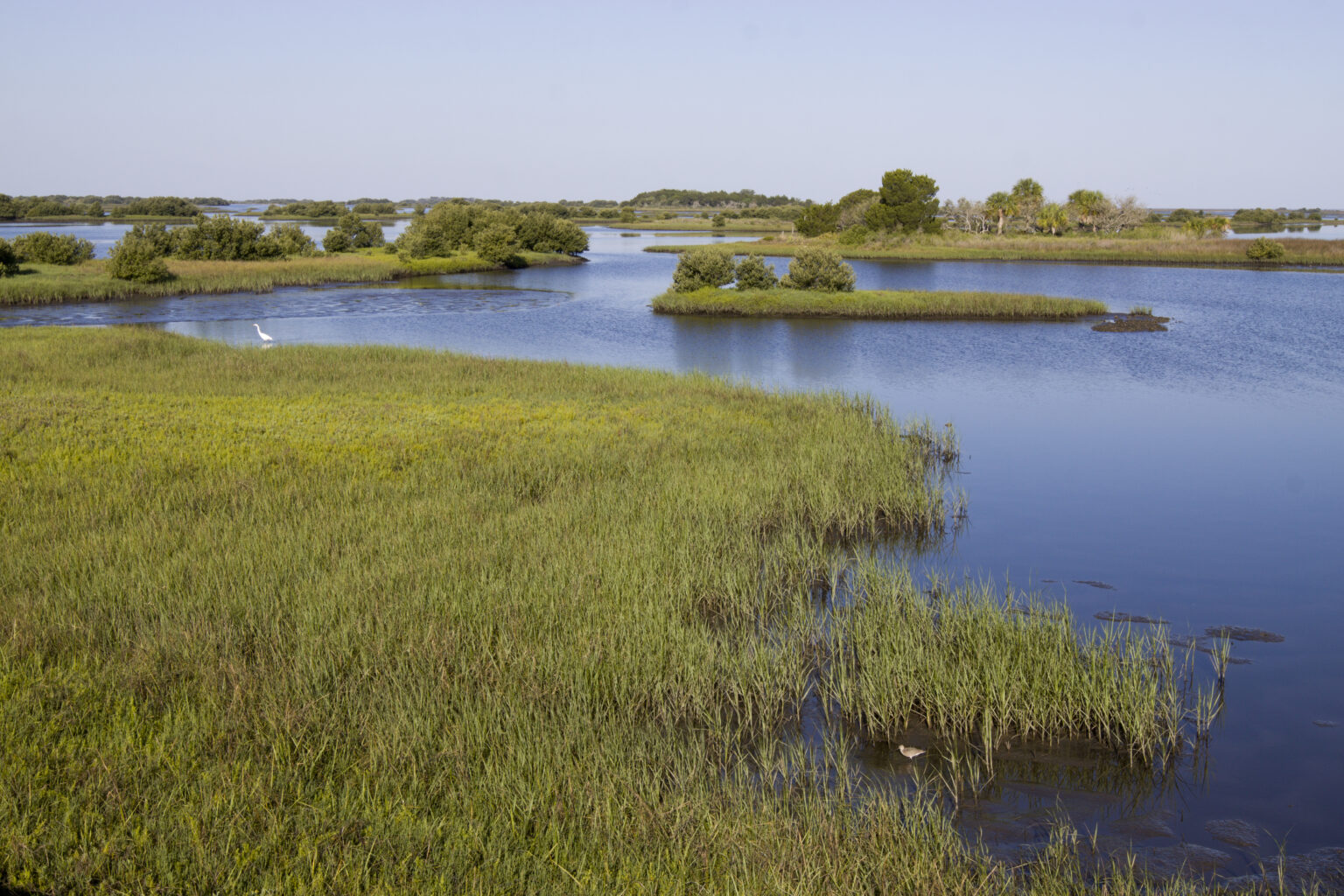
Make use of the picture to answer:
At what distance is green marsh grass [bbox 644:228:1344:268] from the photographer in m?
66.1

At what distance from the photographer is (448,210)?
2938 inches

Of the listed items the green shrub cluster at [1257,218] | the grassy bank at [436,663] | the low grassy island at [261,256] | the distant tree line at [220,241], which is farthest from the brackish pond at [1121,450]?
the green shrub cluster at [1257,218]

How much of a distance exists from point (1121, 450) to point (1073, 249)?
206 feet

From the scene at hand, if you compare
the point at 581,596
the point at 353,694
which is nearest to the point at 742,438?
the point at 581,596

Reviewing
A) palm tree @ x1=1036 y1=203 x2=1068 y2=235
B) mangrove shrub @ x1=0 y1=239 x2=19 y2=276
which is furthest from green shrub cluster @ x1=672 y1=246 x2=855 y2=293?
palm tree @ x1=1036 y1=203 x2=1068 y2=235

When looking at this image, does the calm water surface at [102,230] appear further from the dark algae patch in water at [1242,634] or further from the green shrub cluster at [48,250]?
the dark algae patch in water at [1242,634]

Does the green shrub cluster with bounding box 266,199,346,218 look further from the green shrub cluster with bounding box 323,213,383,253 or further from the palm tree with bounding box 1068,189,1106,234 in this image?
the palm tree with bounding box 1068,189,1106,234

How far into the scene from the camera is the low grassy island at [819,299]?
127 ft

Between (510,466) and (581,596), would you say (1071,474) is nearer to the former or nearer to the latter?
(510,466)

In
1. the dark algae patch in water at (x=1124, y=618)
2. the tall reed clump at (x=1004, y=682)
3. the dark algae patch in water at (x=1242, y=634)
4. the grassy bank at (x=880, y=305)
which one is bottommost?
the dark algae patch in water at (x=1242, y=634)

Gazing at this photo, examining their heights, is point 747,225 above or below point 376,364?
above

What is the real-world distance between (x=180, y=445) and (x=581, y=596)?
8249 millimetres

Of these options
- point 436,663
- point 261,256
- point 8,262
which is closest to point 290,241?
point 261,256

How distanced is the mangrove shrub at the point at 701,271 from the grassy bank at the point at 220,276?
2293 centimetres
